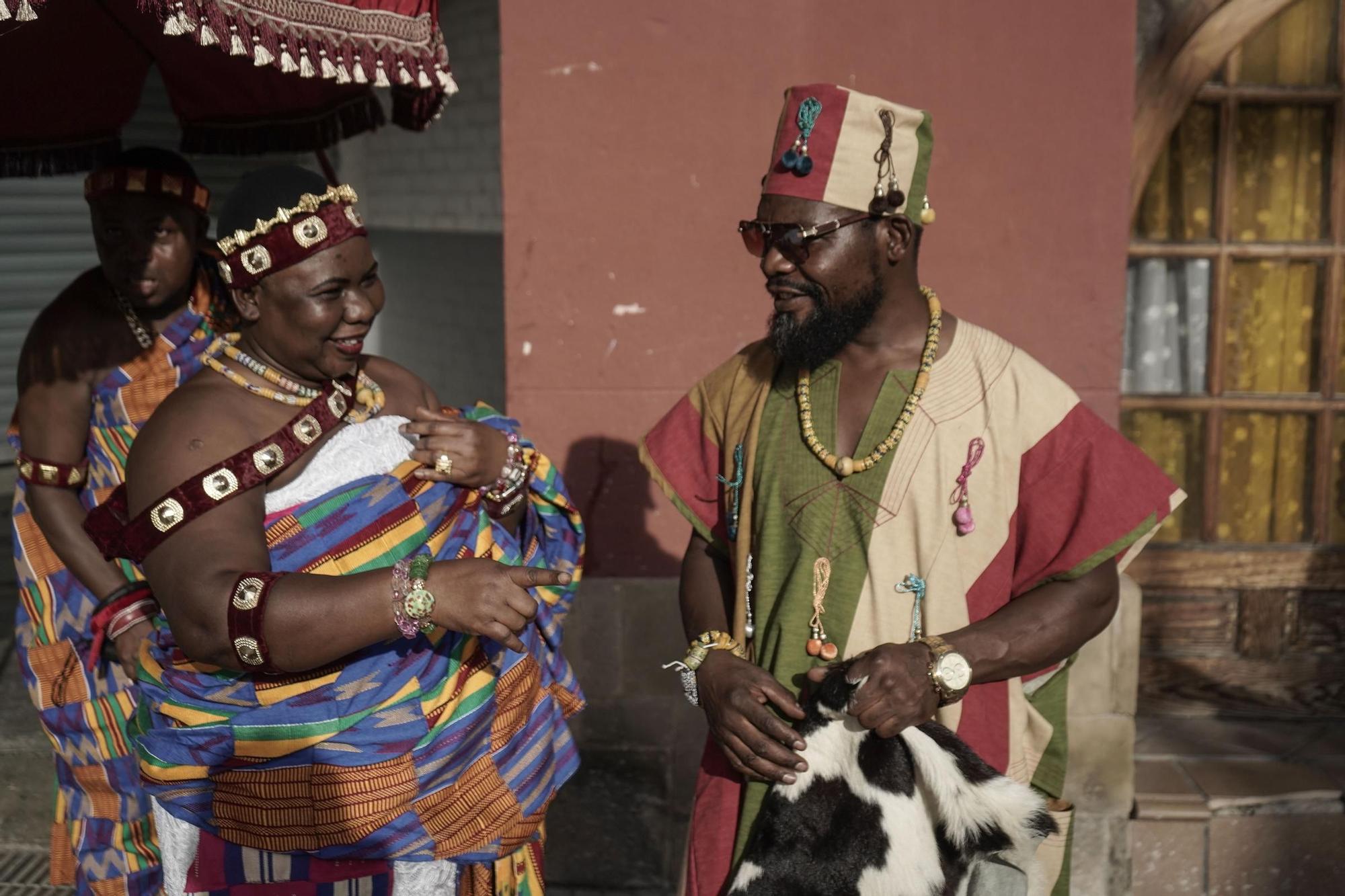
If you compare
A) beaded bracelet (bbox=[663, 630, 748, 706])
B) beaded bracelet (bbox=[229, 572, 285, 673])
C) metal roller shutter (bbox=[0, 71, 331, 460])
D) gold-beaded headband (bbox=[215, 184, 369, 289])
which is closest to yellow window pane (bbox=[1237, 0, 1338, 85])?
beaded bracelet (bbox=[663, 630, 748, 706])

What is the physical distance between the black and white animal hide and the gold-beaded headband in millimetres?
1305

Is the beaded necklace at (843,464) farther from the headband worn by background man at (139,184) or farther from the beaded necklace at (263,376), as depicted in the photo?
the headband worn by background man at (139,184)

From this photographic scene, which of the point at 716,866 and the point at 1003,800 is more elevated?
the point at 1003,800

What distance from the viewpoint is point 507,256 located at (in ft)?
13.2

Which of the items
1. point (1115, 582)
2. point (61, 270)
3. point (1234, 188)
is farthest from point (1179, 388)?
point (61, 270)

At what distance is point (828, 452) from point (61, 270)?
7.36m

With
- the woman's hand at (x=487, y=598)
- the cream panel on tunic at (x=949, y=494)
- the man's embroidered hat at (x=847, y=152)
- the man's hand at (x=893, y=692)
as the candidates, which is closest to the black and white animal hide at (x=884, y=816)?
the man's hand at (x=893, y=692)

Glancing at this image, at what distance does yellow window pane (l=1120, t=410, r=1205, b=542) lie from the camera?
179 inches

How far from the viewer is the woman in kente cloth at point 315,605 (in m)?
2.24

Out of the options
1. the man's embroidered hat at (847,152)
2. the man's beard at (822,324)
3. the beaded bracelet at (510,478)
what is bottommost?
the beaded bracelet at (510,478)

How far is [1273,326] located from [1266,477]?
55 cm

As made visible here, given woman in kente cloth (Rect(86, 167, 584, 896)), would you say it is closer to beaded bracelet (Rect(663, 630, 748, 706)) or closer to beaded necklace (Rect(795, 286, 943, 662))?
beaded bracelet (Rect(663, 630, 748, 706))

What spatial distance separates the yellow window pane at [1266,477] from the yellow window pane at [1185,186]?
71cm

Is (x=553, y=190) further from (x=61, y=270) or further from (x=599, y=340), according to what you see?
(x=61, y=270)
